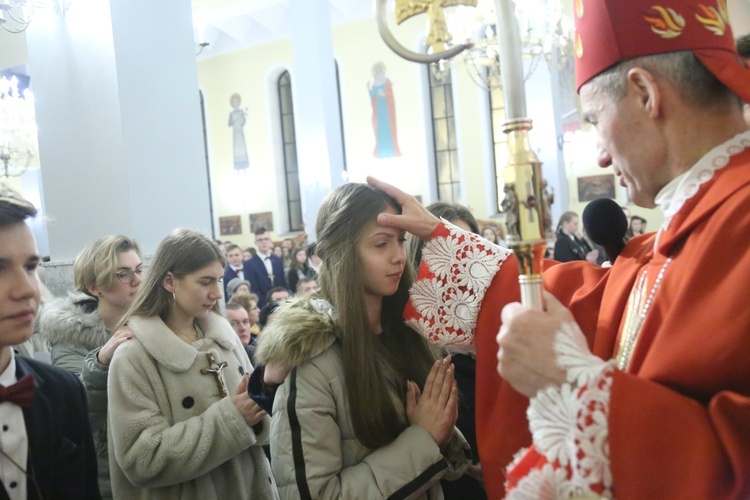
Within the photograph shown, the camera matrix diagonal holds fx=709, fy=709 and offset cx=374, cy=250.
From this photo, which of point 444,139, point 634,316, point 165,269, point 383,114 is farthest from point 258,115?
point 634,316

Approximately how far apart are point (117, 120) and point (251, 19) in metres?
13.7

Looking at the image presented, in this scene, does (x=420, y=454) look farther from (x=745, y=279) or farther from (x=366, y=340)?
(x=745, y=279)

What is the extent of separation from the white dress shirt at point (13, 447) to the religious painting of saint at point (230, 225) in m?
17.2

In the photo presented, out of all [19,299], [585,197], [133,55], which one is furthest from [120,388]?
[585,197]

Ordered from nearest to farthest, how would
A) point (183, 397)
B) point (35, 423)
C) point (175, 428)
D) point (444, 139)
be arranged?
point (35, 423) < point (175, 428) < point (183, 397) < point (444, 139)

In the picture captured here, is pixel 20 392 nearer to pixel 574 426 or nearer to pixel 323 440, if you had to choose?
pixel 323 440

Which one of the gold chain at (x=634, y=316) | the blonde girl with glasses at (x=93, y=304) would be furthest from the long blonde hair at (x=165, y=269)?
the gold chain at (x=634, y=316)

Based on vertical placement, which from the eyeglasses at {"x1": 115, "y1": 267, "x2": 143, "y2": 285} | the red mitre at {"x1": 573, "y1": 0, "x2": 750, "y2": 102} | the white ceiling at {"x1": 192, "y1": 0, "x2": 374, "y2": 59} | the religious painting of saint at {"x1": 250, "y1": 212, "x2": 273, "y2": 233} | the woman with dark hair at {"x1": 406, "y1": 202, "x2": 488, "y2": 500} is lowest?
the woman with dark hair at {"x1": 406, "y1": 202, "x2": 488, "y2": 500}

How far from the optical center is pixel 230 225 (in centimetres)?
1883

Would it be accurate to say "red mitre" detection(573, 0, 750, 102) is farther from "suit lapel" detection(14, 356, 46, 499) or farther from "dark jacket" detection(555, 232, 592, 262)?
"dark jacket" detection(555, 232, 592, 262)

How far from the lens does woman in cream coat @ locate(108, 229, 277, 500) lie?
7.81 feet

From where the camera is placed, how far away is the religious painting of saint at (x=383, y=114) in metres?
16.6

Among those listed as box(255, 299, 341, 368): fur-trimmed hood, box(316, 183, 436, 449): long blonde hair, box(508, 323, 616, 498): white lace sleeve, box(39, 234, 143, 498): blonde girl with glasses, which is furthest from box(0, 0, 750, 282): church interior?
box(39, 234, 143, 498): blonde girl with glasses

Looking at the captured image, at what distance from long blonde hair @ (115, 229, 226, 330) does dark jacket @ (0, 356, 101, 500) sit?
747mm
